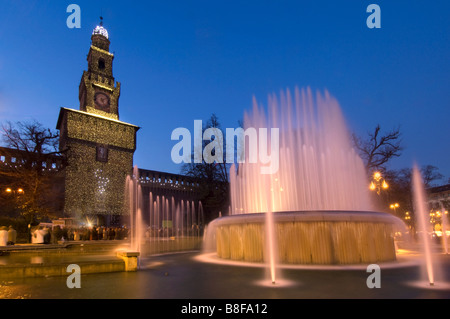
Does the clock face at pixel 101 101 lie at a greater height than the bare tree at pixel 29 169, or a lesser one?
greater

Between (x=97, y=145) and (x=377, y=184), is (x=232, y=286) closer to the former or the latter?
(x=377, y=184)

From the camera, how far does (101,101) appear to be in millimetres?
47969

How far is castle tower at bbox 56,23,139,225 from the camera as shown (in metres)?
40.2

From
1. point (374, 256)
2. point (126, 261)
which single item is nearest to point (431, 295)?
point (374, 256)

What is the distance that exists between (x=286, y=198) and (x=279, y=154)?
92.5 inches

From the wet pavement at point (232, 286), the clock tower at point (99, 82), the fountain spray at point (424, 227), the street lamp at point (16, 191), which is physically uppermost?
the clock tower at point (99, 82)

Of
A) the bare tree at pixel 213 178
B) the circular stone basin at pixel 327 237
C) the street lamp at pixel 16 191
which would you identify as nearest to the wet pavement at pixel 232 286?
the circular stone basin at pixel 327 237

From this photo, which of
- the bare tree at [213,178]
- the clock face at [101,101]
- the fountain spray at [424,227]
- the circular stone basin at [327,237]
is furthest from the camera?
the clock face at [101,101]

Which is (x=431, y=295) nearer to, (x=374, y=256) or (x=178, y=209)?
(x=374, y=256)

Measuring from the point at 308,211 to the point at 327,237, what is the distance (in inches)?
33.7

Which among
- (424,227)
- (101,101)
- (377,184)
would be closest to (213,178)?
(377,184)

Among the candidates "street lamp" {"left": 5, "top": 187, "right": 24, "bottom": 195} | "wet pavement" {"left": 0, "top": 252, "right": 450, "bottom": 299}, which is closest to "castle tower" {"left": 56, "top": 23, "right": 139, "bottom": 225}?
"street lamp" {"left": 5, "top": 187, "right": 24, "bottom": 195}

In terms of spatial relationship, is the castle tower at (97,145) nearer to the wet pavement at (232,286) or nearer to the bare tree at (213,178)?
the bare tree at (213,178)

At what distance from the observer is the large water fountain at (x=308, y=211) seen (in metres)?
8.08
